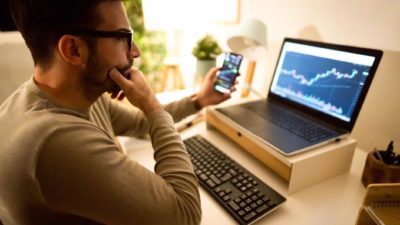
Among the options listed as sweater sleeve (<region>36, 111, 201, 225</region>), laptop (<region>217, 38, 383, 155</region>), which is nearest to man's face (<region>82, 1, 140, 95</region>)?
sweater sleeve (<region>36, 111, 201, 225</region>)

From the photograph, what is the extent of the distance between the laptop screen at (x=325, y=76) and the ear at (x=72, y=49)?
2.56 ft

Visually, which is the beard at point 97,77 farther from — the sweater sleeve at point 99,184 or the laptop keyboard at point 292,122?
the laptop keyboard at point 292,122

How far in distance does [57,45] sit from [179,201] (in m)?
0.43

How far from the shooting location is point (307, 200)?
0.76 metres

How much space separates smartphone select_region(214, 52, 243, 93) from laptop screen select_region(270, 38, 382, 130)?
19 centimetres

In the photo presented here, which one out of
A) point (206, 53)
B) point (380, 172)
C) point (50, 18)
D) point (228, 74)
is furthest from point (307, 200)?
point (206, 53)

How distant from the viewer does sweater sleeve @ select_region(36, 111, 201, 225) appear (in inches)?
19.5

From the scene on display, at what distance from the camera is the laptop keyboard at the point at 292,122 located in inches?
33.6

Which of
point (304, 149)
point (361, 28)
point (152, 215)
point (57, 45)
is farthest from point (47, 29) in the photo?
point (361, 28)

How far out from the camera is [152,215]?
0.53 m

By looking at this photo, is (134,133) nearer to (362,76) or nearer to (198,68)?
(198,68)

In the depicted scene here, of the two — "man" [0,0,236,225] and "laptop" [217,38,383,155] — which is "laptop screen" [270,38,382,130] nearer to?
"laptop" [217,38,383,155]

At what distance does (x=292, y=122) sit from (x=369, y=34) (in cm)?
43

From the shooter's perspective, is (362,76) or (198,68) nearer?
(362,76)
